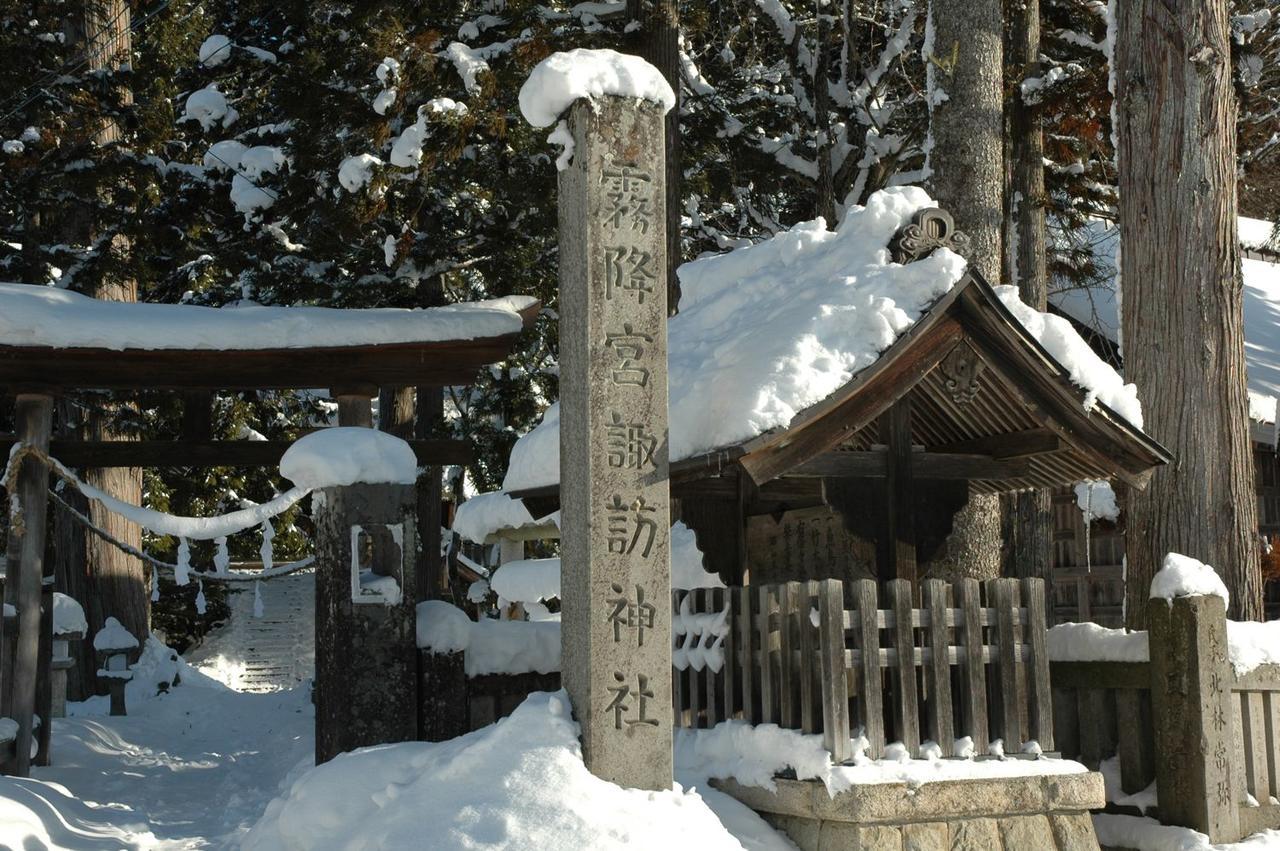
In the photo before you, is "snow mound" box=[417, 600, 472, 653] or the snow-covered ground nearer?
"snow mound" box=[417, 600, 472, 653]

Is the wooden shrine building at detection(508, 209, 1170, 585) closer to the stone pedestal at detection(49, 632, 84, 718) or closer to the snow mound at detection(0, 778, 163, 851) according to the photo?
the snow mound at detection(0, 778, 163, 851)

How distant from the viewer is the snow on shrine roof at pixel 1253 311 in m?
18.5

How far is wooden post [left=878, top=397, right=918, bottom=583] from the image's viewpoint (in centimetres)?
738

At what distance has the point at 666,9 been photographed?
13141mm

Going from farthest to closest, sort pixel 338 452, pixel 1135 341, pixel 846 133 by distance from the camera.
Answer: pixel 846 133 < pixel 1135 341 < pixel 338 452

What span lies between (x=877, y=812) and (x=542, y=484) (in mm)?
3336

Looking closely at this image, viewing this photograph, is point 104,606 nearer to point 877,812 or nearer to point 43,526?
point 43,526

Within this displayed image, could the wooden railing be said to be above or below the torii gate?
below

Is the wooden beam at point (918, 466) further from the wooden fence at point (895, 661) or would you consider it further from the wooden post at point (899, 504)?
the wooden fence at point (895, 661)

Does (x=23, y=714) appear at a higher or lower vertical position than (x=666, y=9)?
lower

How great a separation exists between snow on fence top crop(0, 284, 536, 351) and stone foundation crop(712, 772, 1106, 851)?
5.69m

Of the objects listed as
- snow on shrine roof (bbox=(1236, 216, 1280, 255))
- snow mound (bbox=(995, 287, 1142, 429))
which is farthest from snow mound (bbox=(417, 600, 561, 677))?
snow on shrine roof (bbox=(1236, 216, 1280, 255))

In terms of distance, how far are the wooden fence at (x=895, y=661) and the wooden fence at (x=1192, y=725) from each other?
88 cm

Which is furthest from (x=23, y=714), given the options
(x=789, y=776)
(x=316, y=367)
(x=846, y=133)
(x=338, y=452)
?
(x=846, y=133)
